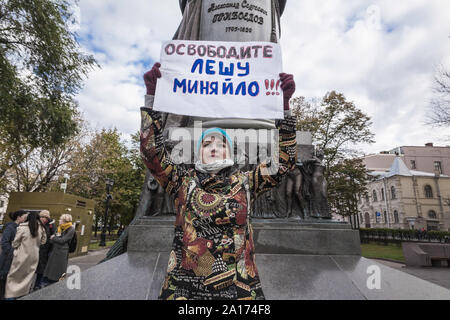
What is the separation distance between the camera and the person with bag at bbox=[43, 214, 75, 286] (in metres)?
5.63

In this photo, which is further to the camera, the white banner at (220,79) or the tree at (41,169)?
the tree at (41,169)

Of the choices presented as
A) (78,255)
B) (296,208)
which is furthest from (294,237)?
(78,255)

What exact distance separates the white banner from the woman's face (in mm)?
811

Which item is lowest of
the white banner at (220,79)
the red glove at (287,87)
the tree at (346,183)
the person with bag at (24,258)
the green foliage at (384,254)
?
the green foliage at (384,254)

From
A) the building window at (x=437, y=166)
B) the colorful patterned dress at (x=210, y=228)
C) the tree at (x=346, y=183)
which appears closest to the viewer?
the colorful patterned dress at (x=210, y=228)

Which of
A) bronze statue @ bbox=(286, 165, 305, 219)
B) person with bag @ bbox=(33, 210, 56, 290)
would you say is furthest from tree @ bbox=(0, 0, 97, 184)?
bronze statue @ bbox=(286, 165, 305, 219)

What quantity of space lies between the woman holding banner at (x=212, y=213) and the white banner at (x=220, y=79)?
77 cm

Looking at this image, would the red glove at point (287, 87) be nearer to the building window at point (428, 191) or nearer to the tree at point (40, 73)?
the tree at point (40, 73)

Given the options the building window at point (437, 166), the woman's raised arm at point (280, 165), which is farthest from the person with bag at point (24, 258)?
the building window at point (437, 166)

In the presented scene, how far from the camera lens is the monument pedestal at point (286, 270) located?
2.74 metres

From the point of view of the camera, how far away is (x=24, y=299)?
2.33 metres

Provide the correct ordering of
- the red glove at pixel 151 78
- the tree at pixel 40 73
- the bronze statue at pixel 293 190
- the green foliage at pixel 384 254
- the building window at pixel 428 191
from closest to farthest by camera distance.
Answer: the red glove at pixel 151 78 < the bronze statue at pixel 293 190 < the tree at pixel 40 73 < the green foliage at pixel 384 254 < the building window at pixel 428 191

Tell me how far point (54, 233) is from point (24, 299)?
4468 millimetres
